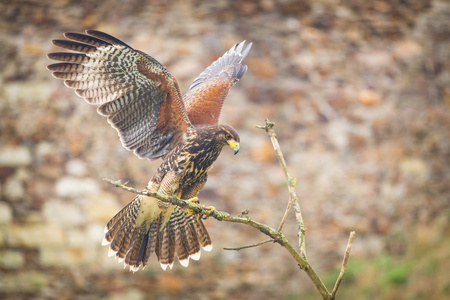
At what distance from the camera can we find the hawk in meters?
3.91

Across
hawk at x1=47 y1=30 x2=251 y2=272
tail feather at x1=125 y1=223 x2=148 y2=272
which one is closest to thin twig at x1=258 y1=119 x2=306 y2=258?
hawk at x1=47 y1=30 x2=251 y2=272

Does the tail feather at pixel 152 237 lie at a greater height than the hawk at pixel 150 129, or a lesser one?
lesser

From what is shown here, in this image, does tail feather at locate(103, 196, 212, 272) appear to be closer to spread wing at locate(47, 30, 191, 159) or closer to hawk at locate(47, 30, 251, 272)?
hawk at locate(47, 30, 251, 272)

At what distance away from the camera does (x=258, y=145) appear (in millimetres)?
7047

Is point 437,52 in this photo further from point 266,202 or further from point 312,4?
point 266,202

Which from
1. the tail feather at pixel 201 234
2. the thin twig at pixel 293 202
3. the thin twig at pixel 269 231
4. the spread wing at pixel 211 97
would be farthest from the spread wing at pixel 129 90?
the thin twig at pixel 269 231

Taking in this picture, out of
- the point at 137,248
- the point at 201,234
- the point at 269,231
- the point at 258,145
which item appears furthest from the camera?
the point at 258,145

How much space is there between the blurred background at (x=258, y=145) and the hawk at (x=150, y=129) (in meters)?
2.42

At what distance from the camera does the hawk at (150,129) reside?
391cm

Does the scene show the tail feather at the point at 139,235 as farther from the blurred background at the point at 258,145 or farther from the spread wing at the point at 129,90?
the blurred background at the point at 258,145

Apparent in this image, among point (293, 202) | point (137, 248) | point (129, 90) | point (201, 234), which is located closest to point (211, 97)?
point (129, 90)

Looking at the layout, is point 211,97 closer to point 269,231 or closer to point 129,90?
point 129,90

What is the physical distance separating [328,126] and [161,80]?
370 centimetres

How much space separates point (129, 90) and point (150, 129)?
348mm
